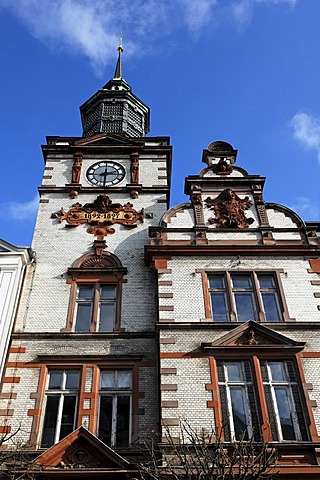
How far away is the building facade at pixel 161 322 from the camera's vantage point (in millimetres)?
15383

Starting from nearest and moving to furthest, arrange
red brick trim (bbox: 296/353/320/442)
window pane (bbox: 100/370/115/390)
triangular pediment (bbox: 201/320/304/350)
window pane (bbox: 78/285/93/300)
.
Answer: red brick trim (bbox: 296/353/320/442), triangular pediment (bbox: 201/320/304/350), window pane (bbox: 100/370/115/390), window pane (bbox: 78/285/93/300)

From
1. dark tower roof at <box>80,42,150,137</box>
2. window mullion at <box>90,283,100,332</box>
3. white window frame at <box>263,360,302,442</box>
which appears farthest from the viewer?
dark tower roof at <box>80,42,150,137</box>

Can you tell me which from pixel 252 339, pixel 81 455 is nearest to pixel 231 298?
pixel 252 339

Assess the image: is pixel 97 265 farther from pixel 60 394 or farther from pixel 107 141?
pixel 107 141

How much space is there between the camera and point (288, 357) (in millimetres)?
16609

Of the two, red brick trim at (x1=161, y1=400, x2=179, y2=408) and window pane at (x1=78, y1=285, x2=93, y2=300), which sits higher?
window pane at (x1=78, y1=285, x2=93, y2=300)

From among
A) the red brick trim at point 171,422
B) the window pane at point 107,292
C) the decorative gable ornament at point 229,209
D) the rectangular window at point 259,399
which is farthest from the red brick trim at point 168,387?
the decorative gable ornament at point 229,209

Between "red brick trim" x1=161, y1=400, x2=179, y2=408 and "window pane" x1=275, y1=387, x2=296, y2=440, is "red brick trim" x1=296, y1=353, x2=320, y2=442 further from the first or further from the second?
"red brick trim" x1=161, y1=400, x2=179, y2=408

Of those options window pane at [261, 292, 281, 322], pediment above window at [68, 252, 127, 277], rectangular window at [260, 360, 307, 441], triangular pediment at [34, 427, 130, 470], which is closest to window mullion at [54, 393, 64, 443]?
triangular pediment at [34, 427, 130, 470]

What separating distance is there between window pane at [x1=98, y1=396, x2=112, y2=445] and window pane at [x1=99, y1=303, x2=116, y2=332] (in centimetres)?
265

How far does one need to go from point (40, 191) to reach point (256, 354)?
12334mm

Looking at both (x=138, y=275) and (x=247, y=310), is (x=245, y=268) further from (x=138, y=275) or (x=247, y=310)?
(x=138, y=275)

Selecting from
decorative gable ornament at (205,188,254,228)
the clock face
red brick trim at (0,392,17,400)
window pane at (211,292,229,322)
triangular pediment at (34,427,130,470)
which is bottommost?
triangular pediment at (34,427,130,470)

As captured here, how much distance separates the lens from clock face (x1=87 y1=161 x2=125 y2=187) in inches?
976
